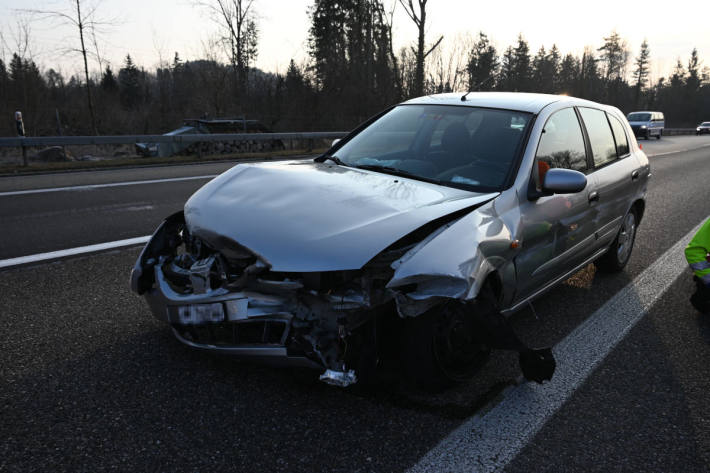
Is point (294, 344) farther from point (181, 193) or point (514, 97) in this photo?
point (181, 193)

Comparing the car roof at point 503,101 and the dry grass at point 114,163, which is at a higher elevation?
the car roof at point 503,101

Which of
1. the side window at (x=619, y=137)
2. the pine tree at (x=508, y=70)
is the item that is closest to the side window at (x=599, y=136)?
the side window at (x=619, y=137)

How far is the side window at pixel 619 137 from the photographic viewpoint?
4645 millimetres

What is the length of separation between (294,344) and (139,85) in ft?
203

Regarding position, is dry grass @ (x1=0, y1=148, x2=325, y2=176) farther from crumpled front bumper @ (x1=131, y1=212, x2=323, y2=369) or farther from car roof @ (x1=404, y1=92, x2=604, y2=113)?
crumpled front bumper @ (x1=131, y1=212, x2=323, y2=369)

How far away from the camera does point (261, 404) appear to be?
2.46 meters

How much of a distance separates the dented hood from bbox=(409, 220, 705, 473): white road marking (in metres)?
0.89

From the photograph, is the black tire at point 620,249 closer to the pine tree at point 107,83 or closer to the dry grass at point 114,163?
the dry grass at point 114,163

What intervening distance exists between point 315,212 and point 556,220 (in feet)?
5.47

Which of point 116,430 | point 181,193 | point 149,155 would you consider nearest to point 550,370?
point 116,430

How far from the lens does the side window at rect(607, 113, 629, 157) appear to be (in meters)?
4.64

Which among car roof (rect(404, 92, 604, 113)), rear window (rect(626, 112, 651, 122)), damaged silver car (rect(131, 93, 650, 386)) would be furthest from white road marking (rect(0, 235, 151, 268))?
rear window (rect(626, 112, 651, 122))

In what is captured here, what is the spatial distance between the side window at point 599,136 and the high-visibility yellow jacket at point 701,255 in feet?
2.91

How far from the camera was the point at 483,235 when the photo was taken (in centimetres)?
261
